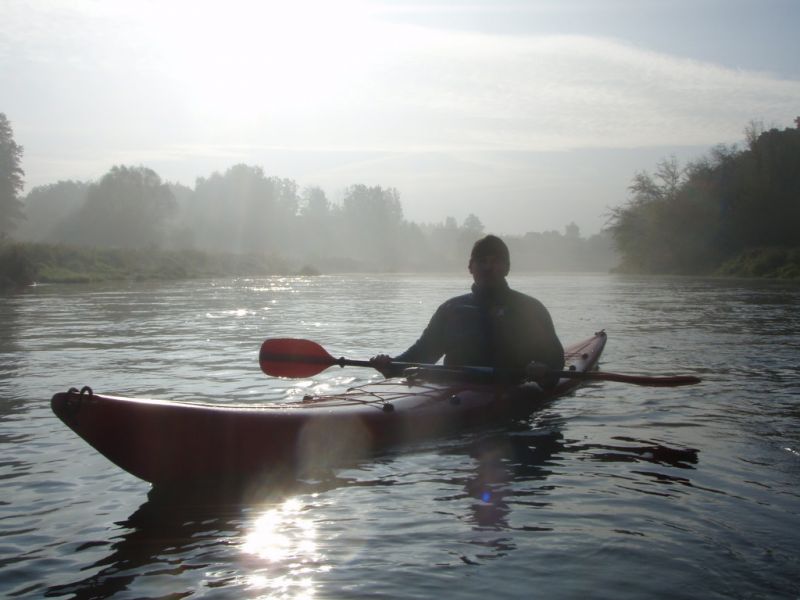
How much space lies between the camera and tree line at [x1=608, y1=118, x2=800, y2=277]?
1635 inches

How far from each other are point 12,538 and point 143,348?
774cm

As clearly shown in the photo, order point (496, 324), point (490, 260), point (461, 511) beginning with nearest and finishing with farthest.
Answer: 1. point (461, 511)
2. point (490, 260)
3. point (496, 324)

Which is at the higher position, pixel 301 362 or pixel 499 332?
pixel 499 332

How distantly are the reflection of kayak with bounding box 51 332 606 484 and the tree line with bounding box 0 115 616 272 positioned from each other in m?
54.8

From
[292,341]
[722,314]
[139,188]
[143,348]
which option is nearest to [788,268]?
[722,314]

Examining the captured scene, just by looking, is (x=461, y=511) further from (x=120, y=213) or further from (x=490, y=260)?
(x=120, y=213)

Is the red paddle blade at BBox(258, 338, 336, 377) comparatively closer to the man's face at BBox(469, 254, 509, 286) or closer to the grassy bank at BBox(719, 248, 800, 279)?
the man's face at BBox(469, 254, 509, 286)

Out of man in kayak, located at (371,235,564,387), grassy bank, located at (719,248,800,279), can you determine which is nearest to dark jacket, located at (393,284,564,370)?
man in kayak, located at (371,235,564,387)

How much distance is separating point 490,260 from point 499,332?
23.5 inches

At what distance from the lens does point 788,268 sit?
36562 millimetres

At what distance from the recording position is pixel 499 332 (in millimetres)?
6453

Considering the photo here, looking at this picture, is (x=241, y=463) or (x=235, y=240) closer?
(x=241, y=463)

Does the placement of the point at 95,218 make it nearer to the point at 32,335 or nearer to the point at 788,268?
the point at 788,268

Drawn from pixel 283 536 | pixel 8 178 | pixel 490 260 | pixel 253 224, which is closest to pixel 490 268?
pixel 490 260
